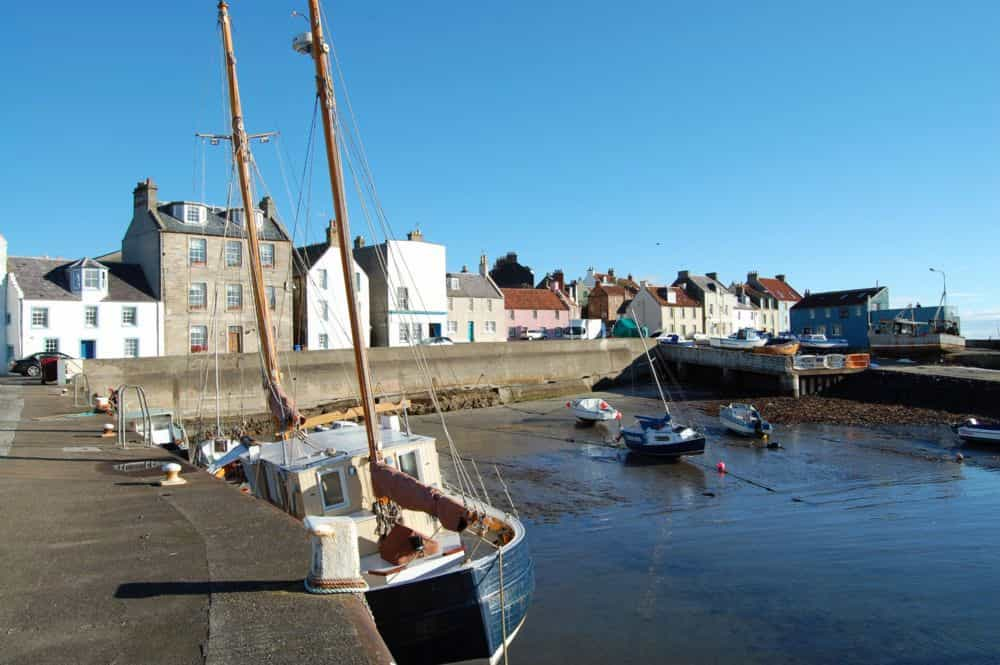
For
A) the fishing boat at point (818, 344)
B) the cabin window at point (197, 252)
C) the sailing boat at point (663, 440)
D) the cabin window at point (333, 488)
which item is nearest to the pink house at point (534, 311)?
the fishing boat at point (818, 344)

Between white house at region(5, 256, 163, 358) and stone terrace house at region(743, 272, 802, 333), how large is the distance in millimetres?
70325

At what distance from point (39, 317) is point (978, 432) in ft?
146

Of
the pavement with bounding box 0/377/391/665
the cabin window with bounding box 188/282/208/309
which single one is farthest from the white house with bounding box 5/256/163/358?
the pavement with bounding box 0/377/391/665

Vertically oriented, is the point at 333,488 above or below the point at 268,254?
below

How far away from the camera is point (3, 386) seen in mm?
30625

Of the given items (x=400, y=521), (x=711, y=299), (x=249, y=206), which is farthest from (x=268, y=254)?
(x=711, y=299)

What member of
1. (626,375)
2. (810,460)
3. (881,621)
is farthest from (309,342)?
(881,621)

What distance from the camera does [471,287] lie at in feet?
Answer: 202

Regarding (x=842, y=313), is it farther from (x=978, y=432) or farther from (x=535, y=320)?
(x=978, y=432)

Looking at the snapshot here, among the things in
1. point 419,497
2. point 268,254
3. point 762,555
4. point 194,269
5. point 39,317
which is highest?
point 268,254

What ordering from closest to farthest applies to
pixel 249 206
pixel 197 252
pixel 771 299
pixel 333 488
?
1. pixel 333 488
2. pixel 249 206
3. pixel 197 252
4. pixel 771 299

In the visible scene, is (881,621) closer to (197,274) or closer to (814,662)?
(814,662)

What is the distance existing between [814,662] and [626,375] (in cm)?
4373

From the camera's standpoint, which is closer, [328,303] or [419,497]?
[419,497]
